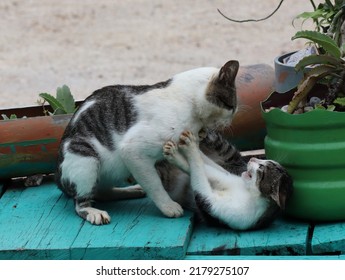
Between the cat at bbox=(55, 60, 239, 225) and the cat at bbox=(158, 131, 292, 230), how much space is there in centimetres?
6

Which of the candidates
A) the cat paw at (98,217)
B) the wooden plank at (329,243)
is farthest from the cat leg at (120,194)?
the wooden plank at (329,243)

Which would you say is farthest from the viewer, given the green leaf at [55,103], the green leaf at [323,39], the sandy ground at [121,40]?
the sandy ground at [121,40]

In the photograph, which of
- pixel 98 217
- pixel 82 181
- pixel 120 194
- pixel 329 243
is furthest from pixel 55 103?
pixel 329 243

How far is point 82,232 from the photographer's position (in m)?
2.91

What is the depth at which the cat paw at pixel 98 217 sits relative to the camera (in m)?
2.98

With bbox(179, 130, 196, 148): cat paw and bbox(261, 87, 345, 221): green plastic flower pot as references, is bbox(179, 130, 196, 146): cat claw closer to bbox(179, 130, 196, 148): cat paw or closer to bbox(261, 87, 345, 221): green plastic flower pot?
bbox(179, 130, 196, 148): cat paw

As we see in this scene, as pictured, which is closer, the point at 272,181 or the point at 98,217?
the point at 272,181

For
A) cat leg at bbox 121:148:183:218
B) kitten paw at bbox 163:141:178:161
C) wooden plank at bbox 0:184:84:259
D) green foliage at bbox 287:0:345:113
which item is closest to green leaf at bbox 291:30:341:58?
green foliage at bbox 287:0:345:113

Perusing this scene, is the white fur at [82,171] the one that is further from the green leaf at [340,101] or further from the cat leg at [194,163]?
the green leaf at [340,101]

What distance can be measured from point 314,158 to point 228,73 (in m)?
0.39

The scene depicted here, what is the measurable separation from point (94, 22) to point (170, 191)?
15.7 feet

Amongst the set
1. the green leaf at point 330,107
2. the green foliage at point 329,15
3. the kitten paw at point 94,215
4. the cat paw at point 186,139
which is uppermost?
the green foliage at point 329,15

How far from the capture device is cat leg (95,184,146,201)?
3.27 m

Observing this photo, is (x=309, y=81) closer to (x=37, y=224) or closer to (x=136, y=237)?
(x=136, y=237)
